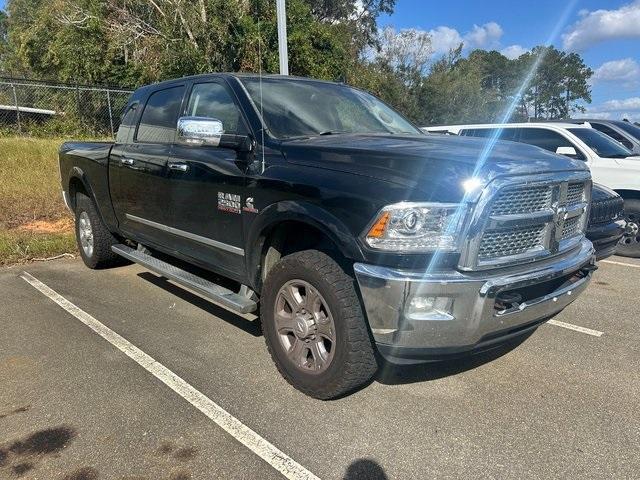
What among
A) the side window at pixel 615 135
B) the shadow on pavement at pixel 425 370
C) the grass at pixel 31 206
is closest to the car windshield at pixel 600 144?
the side window at pixel 615 135

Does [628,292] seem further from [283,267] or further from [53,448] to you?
[53,448]

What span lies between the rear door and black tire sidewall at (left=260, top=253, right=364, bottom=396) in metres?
1.58

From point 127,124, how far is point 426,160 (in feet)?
12.2

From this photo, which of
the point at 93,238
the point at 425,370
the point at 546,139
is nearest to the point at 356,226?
the point at 425,370

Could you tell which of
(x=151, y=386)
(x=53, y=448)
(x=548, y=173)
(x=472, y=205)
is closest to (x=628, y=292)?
(x=548, y=173)

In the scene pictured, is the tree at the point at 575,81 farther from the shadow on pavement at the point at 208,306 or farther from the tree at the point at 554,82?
the shadow on pavement at the point at 208,306

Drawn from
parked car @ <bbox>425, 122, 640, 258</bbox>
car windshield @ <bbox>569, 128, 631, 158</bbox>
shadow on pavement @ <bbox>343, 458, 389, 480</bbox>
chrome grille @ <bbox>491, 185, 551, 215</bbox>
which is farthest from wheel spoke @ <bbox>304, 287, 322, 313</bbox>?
car windshield @ <bbox>569, 128, 631, 158</bbox>

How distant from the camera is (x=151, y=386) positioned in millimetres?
3424

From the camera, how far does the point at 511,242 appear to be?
294cm

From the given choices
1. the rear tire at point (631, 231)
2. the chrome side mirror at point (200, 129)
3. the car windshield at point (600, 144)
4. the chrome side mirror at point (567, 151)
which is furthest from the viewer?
the car windshield at point (600, 144)

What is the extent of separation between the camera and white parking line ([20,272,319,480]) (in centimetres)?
264

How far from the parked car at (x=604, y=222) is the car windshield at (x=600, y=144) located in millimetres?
2296

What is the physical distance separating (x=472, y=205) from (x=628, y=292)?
155 inches

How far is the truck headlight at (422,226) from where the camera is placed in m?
2.69
